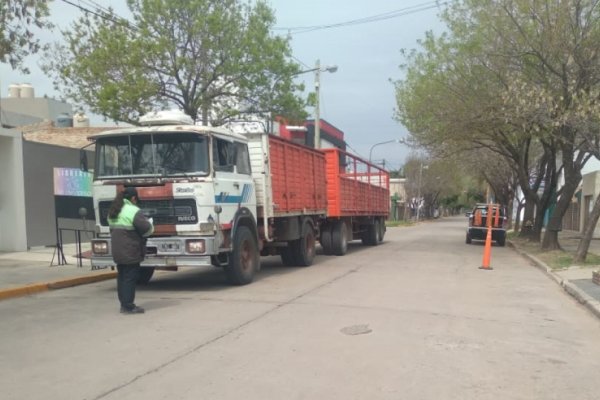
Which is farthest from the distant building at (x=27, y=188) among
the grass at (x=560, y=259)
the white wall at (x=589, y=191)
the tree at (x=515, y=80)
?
the white wall at (x=589, y=191)

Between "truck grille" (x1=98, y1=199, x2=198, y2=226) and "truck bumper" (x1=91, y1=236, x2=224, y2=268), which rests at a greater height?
"truck grille" (x1=98, y1=199, x2=198, y2=226)

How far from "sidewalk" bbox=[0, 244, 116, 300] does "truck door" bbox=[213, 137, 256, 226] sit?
3667 mm

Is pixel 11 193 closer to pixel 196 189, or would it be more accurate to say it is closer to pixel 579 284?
pixel 196 189

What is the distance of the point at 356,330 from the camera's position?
7.66m

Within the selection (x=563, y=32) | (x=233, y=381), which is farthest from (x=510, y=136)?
(x=233, y=381)

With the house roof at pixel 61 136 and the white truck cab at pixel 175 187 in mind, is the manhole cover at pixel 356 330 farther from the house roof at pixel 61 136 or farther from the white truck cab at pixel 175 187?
the house roof at pixel 61 136

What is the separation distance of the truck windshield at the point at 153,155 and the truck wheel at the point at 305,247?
17.0 feet

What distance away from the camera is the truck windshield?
1033 cm

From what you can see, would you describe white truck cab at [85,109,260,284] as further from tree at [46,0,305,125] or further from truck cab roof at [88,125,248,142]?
tree at [46,0,305,125]

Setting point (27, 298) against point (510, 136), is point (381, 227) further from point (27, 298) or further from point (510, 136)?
point (27, 298)

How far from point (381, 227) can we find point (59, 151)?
43.2 ft

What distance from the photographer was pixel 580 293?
10.9 m

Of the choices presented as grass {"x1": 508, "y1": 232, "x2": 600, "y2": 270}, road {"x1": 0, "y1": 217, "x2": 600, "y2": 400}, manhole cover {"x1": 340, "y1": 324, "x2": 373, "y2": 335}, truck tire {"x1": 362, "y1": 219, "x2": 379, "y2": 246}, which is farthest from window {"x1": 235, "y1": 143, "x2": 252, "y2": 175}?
truck tire {"x1": 362, "y1": 219, "x2": 379, "y2": 246}

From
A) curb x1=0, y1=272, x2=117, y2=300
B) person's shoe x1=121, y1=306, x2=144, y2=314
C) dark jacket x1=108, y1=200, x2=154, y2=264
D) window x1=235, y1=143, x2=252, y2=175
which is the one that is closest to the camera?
dark jacket x1=108, y1=200, x2=154, y2=264
